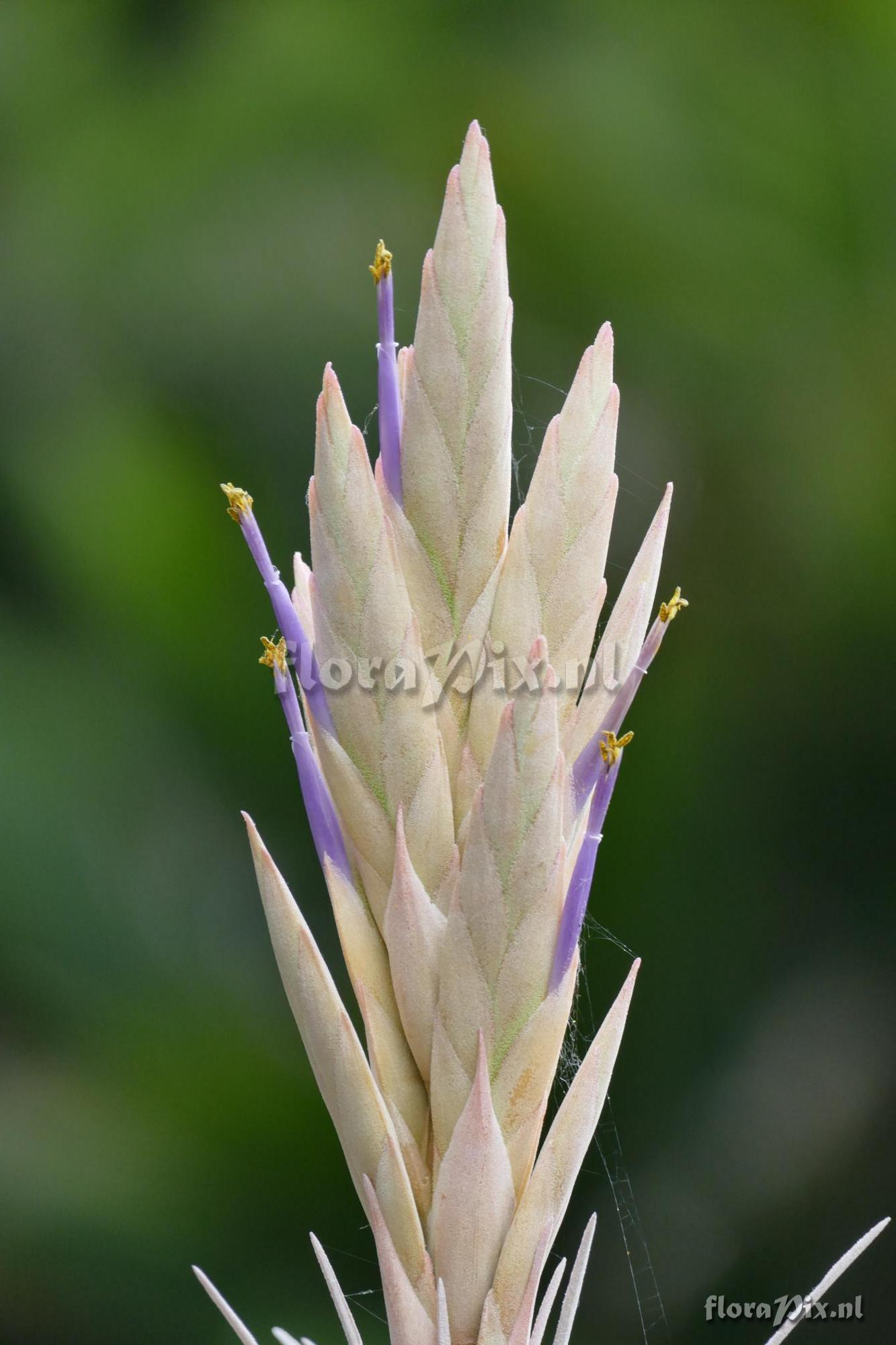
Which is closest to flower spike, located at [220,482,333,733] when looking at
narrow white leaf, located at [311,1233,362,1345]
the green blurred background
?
narrow white leaf, located at [311,1233,362,1345]

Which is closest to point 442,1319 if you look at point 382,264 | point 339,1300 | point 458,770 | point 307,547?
point 339,1300

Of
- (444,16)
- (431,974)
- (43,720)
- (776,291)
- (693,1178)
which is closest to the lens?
(431,974)

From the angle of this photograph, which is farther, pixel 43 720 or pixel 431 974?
pixel 43 720

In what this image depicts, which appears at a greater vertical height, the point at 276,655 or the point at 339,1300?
the point at 276,655

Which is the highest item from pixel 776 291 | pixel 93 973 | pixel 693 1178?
pixel 776 291

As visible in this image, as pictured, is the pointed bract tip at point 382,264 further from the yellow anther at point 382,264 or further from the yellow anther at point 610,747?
the yellow anther at point 610,747

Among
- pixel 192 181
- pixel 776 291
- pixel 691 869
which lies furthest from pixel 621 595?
pixel 192 181

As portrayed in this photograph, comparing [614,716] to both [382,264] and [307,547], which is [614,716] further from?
[307,547]

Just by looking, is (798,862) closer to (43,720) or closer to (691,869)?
(691,869)
